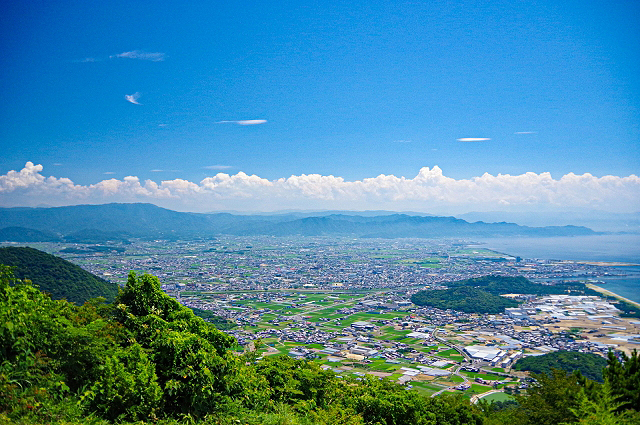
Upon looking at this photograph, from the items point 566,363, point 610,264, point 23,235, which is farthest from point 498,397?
point 23,235

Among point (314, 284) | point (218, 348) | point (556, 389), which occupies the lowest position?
point (314, 284)

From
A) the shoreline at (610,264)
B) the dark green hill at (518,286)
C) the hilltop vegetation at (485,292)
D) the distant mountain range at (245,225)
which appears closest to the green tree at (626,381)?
the hilltop vegetation at (485,292)

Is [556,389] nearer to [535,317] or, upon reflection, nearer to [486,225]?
[535,317]

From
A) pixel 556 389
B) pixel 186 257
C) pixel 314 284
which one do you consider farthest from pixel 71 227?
pixel 556 389

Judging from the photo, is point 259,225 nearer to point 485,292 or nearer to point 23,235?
point 23,235

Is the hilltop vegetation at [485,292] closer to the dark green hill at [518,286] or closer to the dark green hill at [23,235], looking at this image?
the dark green hill at [518,286]

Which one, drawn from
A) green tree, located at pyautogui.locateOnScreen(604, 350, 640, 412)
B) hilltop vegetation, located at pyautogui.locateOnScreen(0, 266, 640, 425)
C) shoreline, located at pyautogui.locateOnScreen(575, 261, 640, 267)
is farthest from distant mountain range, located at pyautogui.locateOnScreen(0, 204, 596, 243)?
green tree, located at pyautogui.locateOnScreen(604, 350, 640, 412)
